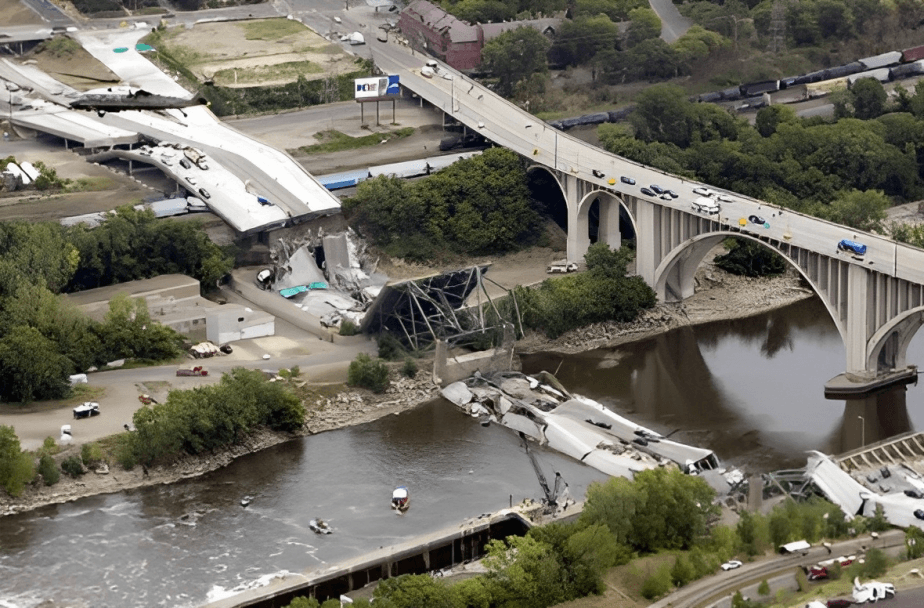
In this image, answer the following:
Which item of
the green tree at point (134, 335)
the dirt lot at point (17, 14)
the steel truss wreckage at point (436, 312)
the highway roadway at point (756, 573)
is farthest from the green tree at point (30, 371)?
the dirt lot at point (17, 14)

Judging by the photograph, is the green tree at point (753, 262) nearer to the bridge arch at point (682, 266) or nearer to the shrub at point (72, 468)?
the bridge arch at point (682, 266)

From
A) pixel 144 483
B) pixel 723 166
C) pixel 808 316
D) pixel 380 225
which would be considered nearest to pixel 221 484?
pixel 144 483

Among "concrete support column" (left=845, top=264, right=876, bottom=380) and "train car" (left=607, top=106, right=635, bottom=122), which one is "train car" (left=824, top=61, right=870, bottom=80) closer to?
"train car" (left=607, top=106, right=635, bottom=122)

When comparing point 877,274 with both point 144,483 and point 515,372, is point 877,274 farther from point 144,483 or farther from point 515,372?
point 144,483

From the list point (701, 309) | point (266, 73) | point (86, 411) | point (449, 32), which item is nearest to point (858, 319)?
point (701, 309)

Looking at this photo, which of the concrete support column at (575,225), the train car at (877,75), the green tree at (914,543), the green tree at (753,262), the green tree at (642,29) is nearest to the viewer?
the green tree at (914,543)

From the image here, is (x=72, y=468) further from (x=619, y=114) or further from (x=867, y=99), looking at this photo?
(x=867, y=99)
